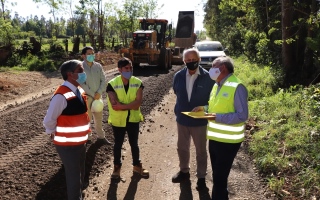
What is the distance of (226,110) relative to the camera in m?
3.05

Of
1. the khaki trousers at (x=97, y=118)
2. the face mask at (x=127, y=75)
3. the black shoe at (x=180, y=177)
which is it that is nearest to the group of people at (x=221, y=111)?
the face mask at (x=127, y=75)

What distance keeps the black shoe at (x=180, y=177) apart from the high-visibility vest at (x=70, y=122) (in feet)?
5.73

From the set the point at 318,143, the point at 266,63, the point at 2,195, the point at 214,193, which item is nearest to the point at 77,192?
the point at 2,195

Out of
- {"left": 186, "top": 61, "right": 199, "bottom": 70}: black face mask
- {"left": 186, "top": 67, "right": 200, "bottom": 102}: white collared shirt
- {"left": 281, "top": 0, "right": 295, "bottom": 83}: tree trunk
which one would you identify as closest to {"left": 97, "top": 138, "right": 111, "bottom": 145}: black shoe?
{"left": 186, "top": 67, "right": 200, "bottom": 102}: white collared shirt

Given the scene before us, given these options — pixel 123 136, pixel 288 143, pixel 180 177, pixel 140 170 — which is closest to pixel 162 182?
pixel 180 177

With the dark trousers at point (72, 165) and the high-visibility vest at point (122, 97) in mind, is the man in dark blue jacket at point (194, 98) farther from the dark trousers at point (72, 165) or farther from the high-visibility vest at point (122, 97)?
the dark trousers at point (72, 165)

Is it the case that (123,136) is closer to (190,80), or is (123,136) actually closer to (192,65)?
(190,80)

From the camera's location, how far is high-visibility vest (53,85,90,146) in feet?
9.71

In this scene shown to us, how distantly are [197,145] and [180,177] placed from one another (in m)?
0.60

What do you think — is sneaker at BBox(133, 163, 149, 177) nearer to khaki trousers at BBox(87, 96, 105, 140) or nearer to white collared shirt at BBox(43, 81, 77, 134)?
khaki trousers at BBox(87, 96, 105, 140)

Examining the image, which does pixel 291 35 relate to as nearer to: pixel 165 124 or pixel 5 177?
pixel 165 124

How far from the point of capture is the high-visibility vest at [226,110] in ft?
9.86

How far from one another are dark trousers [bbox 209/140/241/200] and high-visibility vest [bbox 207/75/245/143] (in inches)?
3.0

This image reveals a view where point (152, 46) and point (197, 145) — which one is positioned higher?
point (152, 46)
